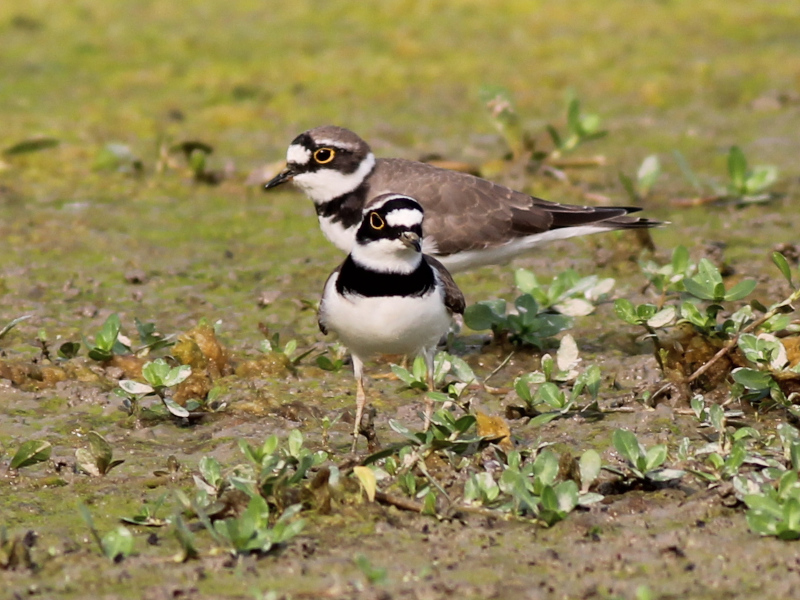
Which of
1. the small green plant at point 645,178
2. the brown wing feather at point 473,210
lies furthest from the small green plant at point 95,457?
the small green plant at point 645,178

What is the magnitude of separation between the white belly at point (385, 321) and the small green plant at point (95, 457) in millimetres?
1236

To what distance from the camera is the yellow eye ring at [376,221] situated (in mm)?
5812

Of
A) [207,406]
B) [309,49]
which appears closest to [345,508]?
[207,406]

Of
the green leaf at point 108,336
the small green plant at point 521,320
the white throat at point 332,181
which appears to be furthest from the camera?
the white throat at point 332,181

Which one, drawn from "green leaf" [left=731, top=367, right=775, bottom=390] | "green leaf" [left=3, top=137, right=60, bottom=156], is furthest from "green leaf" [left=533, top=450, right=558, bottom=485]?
"green leaf" [left=3, top=137, right=60, bottom=156]

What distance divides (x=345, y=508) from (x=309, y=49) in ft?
29.0

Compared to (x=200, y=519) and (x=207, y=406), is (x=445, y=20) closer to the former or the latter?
(x=207, y=406)

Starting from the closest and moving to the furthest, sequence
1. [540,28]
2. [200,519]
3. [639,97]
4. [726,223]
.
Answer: [200,519], [726,223], [639,97], [540,28]

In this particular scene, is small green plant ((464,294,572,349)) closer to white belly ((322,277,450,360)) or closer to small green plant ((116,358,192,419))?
white belly ((322,277,450,360))

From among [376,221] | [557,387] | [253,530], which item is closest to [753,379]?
[557,387]

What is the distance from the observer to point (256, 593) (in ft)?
13.3

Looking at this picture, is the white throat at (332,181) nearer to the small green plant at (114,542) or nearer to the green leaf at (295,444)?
the green leaf at (295,444)

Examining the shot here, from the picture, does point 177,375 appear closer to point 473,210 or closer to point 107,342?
point 107,342

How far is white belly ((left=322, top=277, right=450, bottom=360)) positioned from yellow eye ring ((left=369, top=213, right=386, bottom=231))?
0.35 meters
